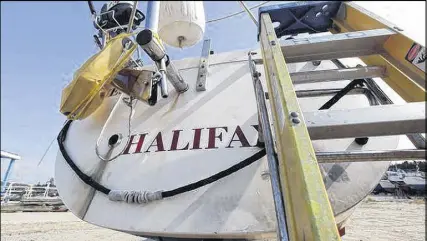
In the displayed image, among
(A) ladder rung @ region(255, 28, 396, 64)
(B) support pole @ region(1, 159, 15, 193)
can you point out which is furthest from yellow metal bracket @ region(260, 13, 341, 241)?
(B) support pole @ region(1, 159, 15, 193)

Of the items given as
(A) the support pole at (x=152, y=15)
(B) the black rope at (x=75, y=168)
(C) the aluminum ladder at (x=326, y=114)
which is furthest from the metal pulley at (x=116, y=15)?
(C) the aluminum ladder at (x=326, y=114)

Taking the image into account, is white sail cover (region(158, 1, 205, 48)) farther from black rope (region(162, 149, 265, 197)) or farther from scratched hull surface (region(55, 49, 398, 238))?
black rope (region(162, 149, 265, 197))

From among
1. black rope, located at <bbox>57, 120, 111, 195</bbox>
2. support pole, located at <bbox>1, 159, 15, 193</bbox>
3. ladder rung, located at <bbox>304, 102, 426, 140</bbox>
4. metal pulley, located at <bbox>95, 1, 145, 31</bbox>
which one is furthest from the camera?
support pole, located at <bbox>1, 159, 15, 193</bbox>

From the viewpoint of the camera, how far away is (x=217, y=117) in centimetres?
171

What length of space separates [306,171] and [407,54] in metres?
0.82

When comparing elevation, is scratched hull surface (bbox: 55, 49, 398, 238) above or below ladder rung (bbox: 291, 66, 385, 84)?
below

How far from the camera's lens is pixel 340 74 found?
4.27 ft

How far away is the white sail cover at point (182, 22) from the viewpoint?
208cm

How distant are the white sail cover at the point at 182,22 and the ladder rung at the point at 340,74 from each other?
3.67ft

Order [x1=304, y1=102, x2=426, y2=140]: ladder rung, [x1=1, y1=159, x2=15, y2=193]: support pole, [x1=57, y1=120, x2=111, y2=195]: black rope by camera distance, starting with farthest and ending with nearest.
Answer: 1. [x1=1, y1=159, x2=15, y2=193]: support pole
2. [x1=57, y1=120, x2=111, y2=195]: black rope
3. [x1=304, y1=102, x2=426, y2=140]: ladder rung

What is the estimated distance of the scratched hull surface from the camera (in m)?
1.29

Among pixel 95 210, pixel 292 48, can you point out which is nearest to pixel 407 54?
pixel 292 48

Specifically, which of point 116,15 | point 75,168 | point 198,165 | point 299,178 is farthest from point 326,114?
point 116,15

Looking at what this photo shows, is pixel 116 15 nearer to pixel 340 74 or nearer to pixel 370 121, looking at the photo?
pixel 340 74
